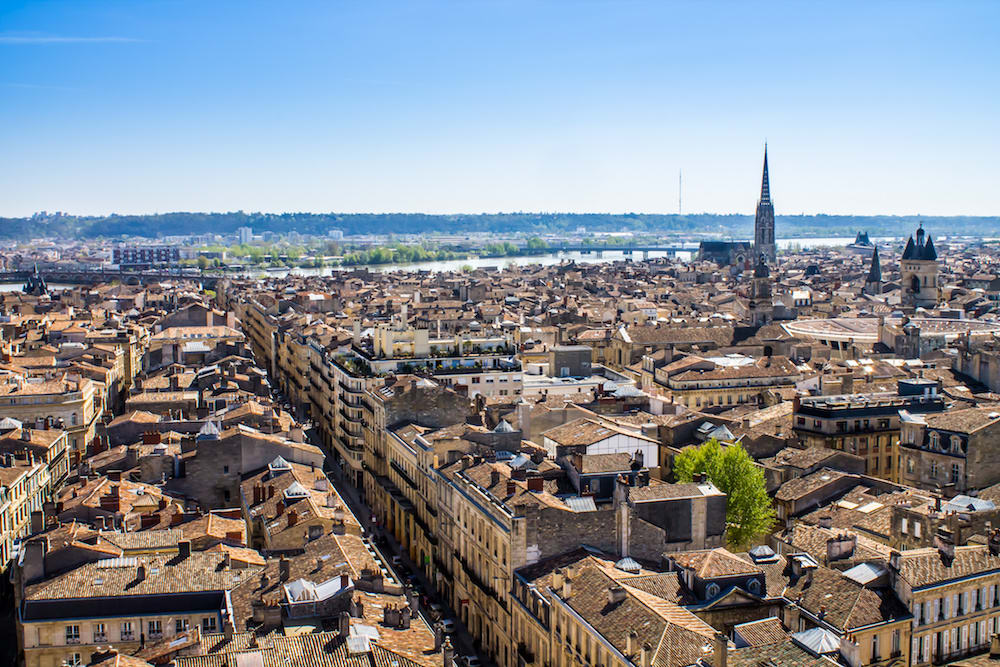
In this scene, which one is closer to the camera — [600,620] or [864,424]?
[600,620]

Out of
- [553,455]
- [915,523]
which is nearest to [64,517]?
[553,455]

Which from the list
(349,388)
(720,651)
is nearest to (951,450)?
(720,651)

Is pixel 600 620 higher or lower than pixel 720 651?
lower

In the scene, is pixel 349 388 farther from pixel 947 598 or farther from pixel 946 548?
pixel 947 598

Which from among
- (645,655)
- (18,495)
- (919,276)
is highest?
(919,276)

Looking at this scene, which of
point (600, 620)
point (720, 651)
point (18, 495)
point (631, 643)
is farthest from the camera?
point (18, 495)

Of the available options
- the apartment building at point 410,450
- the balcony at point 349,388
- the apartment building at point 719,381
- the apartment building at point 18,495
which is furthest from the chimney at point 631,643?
the apartment building at point 719,381
